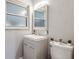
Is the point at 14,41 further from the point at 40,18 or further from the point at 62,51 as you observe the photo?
the point at 62,51

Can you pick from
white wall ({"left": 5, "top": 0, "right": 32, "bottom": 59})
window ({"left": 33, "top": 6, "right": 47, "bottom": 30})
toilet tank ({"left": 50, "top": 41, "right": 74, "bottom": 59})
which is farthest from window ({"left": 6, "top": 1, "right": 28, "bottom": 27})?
toilet tank ({"left": 50, "top": 41, "right": 74, "bottom": 59})

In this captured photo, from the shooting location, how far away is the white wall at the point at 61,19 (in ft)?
6.05

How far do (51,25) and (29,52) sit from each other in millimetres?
851

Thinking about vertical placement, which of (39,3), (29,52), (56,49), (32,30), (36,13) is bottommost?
(29,52)

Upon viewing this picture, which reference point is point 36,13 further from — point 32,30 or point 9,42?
point 9,42

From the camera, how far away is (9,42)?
2.05m

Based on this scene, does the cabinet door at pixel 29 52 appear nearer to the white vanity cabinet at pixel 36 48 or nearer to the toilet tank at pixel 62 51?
the white vanity cabinet at pixel 36 48

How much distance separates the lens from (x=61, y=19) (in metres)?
2.00

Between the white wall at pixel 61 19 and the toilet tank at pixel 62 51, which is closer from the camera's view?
the toilet tank at pixel 62 51

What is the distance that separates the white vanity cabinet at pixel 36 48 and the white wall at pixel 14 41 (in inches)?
9.7

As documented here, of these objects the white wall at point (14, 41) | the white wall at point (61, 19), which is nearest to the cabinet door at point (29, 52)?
the white wall at point (14, 41)

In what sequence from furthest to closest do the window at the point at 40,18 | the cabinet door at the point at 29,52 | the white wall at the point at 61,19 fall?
the window at the point at 40,18 < the cabinet door at the point at 29,52 < the white wall at the point at 61,19

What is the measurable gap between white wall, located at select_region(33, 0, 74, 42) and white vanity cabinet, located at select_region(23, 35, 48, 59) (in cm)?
34
